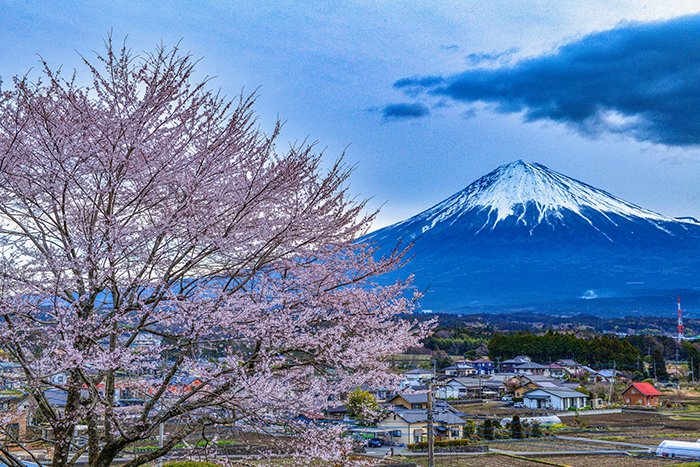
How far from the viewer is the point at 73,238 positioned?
4.43 meters

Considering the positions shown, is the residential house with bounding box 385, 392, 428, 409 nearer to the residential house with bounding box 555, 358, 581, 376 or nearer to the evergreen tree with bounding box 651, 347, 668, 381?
the residential house with bounding box 555, 358, 581, 376

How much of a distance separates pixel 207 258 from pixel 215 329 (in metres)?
0.60

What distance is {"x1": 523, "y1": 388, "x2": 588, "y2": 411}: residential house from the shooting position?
129ft

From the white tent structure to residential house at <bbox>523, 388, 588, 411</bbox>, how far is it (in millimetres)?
17493

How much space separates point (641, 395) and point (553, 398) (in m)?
7.49

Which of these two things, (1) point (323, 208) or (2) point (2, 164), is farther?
(1) point (323, 208)

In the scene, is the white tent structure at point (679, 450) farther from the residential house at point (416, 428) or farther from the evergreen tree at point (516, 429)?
the residential house at point (416, 428)

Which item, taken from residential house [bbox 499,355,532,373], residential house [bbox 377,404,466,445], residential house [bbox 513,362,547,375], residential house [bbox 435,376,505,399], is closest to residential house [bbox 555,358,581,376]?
residential house [bbox 499,355,532,373]

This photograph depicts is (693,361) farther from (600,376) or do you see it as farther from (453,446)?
(453,446)

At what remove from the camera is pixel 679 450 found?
21.1 m

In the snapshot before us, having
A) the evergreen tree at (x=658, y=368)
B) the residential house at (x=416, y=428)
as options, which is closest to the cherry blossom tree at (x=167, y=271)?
the residential house at (x=416, y=428)

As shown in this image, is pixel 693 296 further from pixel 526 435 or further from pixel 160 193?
pixel 160 193

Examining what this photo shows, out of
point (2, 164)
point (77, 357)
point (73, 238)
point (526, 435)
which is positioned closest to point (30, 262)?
point (73, 238)

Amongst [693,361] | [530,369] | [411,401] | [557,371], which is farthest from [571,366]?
[411,401]
